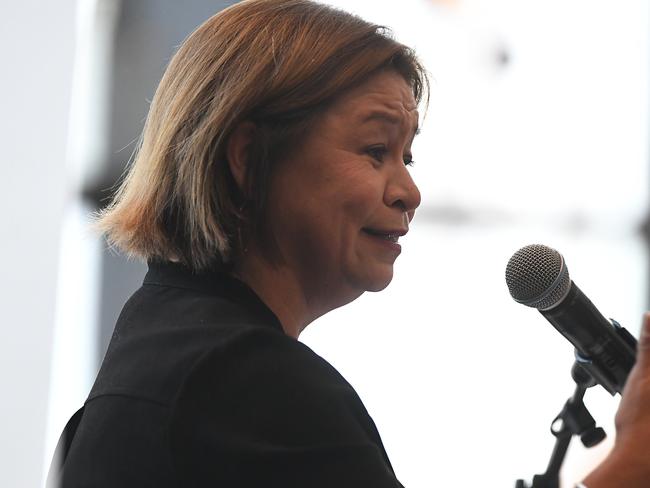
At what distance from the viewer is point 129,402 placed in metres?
0.97

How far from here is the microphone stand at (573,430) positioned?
1.14 m

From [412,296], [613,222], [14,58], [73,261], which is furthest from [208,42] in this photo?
[613,222]

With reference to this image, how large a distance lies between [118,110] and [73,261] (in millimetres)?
390

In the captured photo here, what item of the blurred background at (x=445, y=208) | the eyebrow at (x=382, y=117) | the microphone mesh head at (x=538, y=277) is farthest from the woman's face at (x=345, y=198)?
the blurred background at (x=445, y=208)

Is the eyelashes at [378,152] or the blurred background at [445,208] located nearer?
the eyelashes at [378,152]

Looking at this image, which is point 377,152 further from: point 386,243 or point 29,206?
point 29,206

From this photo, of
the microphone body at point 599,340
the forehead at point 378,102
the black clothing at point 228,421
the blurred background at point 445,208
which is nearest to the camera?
the black clothing at point 228,421

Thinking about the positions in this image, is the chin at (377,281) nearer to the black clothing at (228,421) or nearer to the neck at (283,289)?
the neck at (283,289)

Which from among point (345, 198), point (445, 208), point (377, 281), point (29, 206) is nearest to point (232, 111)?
point (345, 198)

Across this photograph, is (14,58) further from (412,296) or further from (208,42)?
(412,296)

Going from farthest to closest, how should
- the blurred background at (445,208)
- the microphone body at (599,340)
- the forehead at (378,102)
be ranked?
the blurred background at (445,208) < the forehead at (378,102) < the microphone body at (599,340)

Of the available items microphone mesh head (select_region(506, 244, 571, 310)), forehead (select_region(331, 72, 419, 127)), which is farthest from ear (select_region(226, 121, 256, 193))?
microphone mesh head (select_region(506, 244, 571, 310))

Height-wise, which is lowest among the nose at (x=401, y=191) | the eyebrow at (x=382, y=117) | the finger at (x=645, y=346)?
the finger at (x=645, y=346)

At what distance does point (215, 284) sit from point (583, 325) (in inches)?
16.6
